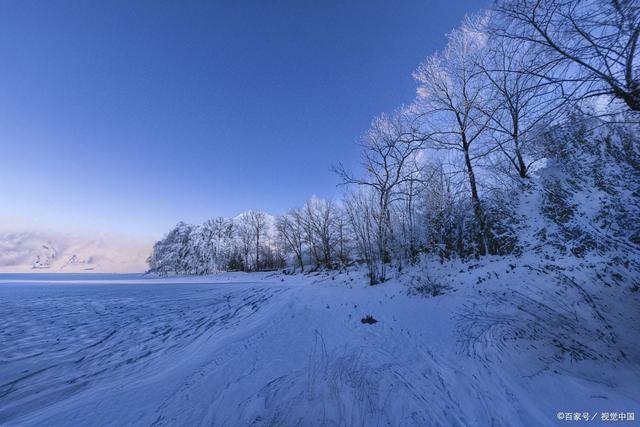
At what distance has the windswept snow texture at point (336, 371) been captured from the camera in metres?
2.29

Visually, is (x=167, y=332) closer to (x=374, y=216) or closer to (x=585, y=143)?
(x=374, y=216)

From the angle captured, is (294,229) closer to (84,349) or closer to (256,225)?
(256,225)

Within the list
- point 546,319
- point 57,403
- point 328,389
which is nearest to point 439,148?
point 546,319

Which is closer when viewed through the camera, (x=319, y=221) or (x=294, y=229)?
(x=319, y=221)

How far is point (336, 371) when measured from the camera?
10.2 ft

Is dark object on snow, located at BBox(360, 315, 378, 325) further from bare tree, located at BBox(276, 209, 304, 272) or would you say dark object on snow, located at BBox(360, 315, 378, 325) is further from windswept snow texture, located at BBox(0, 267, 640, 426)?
bare tree, located at BBox(276, 209, 304, 272)

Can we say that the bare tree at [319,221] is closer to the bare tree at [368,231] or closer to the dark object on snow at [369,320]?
the bare tree at [368,231]

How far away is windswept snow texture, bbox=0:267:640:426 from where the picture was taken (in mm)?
2295

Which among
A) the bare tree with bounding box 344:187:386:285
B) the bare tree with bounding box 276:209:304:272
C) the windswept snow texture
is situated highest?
the bare tree with bounding box 276:209:304:272

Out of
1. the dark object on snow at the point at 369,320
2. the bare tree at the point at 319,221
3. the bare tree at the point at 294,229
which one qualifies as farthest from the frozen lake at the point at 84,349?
the bare tree at the point at 294,229

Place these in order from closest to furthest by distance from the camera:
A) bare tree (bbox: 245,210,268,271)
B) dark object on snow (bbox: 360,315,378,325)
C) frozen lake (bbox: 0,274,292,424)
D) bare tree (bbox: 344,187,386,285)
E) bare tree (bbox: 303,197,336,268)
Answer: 1. frozen lake (bbox: 0,274,292,424)
2. dark object on snow (bbox: 360,315,378,325)
3. bare tree (bbox: 344,187,386,285)
4. bare tree (bbox: 303,197,336,268)
5. bare tree (bbox: 245,210,268,271)

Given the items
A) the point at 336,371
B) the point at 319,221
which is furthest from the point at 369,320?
the point at 319,221

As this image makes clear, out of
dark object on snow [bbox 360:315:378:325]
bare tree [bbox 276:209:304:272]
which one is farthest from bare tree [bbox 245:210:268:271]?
dark object on snow [bbox 360:315:378:325]

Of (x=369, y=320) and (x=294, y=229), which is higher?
(x=294, y=229)
